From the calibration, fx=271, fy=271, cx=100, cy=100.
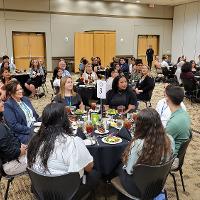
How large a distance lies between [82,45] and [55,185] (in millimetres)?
13881

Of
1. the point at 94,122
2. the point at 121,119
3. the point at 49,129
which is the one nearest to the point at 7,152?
the point at 49,129

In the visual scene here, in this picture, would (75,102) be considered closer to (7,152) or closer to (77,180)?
(7,152)

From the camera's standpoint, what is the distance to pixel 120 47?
17891 mm

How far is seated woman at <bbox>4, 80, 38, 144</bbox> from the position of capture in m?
3.66

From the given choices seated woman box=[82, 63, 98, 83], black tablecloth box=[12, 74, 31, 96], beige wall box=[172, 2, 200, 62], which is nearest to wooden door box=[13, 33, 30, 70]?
black tablecloth box=[12, 74, 31, 96]

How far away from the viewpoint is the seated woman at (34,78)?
8.76 metres

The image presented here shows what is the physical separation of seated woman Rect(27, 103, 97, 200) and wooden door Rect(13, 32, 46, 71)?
43.2 feet

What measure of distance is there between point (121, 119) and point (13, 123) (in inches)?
57.4

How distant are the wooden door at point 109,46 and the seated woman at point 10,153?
13.6 m

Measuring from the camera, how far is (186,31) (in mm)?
18469

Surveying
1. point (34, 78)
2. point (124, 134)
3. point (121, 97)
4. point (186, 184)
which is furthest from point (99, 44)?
point (124, 134)

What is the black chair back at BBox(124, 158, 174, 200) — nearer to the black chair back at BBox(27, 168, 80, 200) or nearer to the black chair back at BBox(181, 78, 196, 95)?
the black chair back at BBox(27, 168, 80, 200)

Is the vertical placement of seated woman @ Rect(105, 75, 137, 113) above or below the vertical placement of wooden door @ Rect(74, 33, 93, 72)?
below

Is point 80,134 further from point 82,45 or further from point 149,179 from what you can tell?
point 82,45
